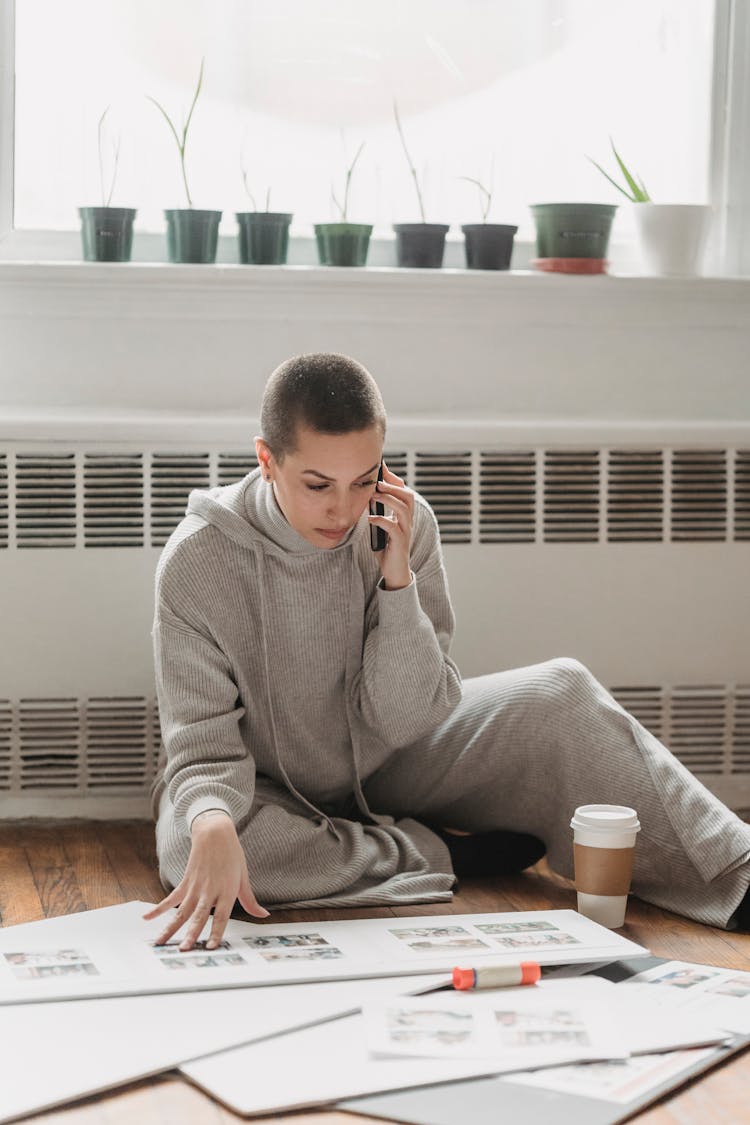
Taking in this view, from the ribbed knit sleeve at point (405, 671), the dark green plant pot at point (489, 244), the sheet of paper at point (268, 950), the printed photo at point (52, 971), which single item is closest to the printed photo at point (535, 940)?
the sheet of paper at point (268, 950)

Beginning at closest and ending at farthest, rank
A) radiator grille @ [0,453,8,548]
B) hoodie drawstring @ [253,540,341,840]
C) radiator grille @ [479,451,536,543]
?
hoodie drawstring @ [253,540,341,840]
radiator grille @ [0,453,8,548]
radiator grille @ [479,451,536,543]

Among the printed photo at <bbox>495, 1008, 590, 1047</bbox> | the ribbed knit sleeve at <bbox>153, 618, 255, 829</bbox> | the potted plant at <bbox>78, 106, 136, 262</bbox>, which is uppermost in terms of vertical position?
the potted plant at <bbox>78, 106, 136, 262</bbox>

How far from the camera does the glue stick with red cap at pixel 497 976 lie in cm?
137

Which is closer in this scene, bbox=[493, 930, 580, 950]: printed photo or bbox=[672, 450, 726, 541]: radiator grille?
bbox=[493, 930, 580, 950]: printed photo

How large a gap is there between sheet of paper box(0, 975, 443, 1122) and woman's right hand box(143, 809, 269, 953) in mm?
103

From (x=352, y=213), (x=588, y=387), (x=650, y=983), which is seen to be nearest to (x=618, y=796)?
(x=650, y=983)

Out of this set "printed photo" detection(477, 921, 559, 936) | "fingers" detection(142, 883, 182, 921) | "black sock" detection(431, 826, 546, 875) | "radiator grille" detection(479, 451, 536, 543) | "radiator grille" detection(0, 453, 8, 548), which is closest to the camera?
"fingers" detection(142, 883, 182, 921)

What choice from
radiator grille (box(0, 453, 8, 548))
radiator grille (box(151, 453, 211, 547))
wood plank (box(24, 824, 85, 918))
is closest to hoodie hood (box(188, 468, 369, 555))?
radiator grille (box(151, 453, 211, 547))

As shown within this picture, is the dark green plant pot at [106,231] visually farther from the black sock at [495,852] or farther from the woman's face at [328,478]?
the black sock at [495,852]

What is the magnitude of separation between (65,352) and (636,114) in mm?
1077

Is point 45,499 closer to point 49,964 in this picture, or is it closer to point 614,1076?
point 49,964

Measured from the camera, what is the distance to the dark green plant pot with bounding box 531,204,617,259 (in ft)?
7.50

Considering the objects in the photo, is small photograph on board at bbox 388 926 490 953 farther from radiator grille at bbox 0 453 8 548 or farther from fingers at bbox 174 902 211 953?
radiator grille at bbox 0 453 8 548

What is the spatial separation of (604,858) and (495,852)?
0.85ft
